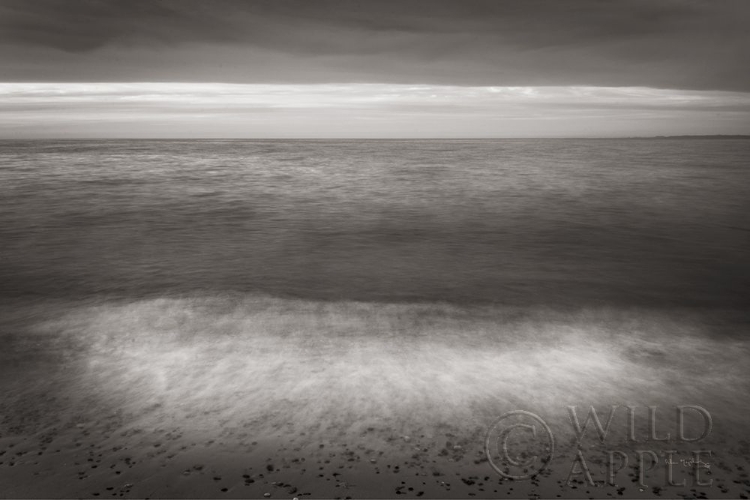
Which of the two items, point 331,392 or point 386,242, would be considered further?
point 386,242

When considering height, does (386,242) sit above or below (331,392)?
below

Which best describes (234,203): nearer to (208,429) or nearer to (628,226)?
(628,226)

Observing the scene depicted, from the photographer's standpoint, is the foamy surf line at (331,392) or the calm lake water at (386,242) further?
the calm lake water at (386,242)

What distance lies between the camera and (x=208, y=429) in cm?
584

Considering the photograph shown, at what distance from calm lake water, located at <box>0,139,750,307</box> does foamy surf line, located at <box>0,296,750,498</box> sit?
1.91 meters

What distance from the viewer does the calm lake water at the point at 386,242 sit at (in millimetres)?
12633

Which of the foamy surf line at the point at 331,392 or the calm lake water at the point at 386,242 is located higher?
the foamy surf line at the point at 331,392

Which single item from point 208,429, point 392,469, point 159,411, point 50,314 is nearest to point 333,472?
point 392,469

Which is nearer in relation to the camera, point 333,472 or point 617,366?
point 333,472

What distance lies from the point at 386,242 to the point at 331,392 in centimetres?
1214

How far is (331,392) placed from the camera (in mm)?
6828

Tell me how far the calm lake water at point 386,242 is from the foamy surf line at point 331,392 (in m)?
1.91

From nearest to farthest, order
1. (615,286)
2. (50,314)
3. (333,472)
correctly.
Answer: (333,472)
(50,314)
(615,286)

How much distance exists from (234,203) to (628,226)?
774 inches
